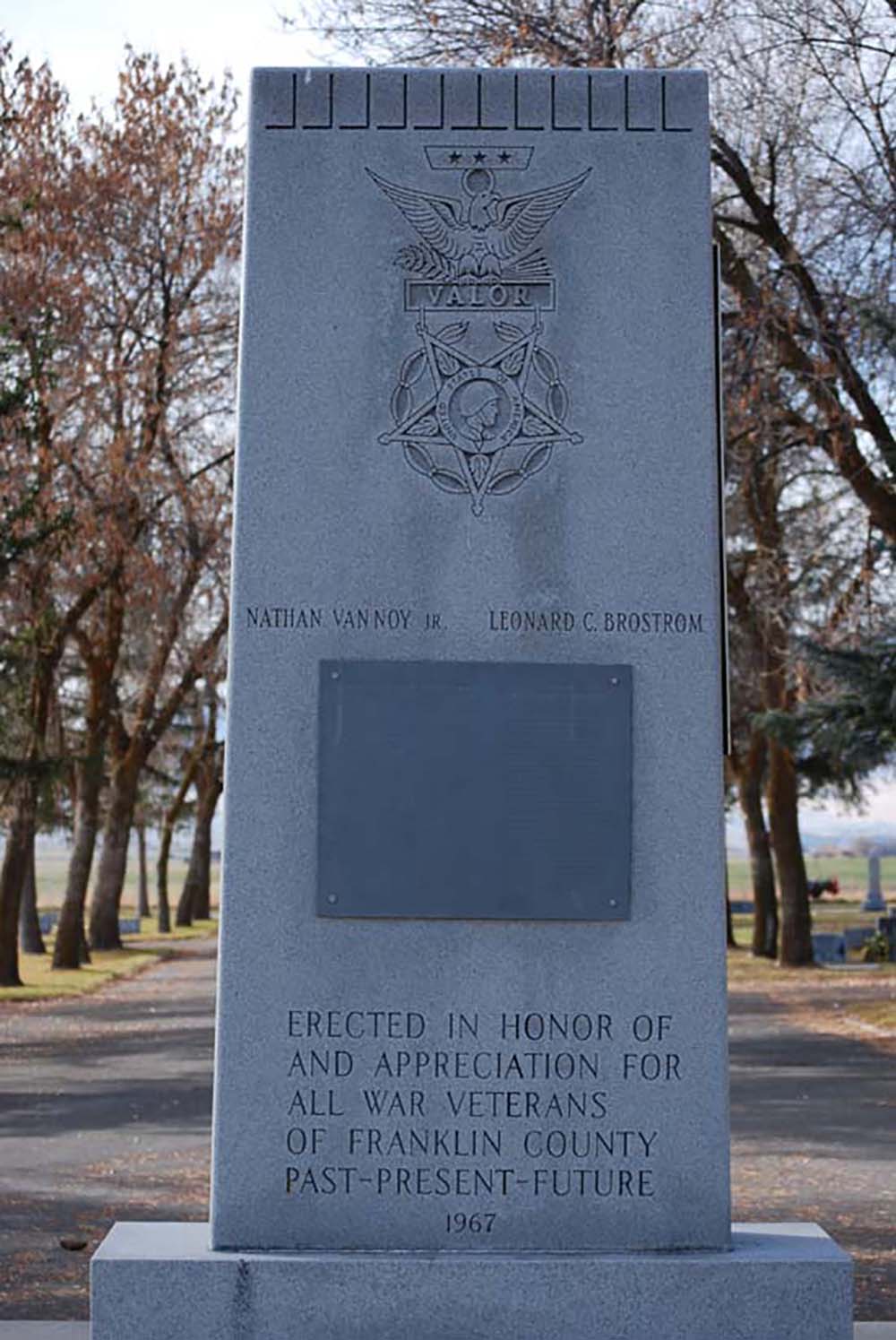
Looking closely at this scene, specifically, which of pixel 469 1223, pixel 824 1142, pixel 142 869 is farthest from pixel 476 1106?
Result: pixel 142 869

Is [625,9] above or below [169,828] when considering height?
above

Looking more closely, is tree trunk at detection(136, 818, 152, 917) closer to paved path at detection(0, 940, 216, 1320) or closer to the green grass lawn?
the green grass lawn

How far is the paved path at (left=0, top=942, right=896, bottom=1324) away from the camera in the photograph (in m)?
10.3

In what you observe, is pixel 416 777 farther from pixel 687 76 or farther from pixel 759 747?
pixel 759 747

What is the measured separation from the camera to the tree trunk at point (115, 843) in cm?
3866

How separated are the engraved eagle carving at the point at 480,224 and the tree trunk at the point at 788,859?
3094 cm

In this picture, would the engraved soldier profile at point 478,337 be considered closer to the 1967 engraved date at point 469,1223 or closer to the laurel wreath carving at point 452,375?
the laurel wreath carving at point 452,375

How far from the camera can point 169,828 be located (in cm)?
5834

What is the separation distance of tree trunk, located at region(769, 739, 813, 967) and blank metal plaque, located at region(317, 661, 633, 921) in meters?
31.0

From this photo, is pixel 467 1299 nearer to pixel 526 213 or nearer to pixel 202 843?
pixel 526 213

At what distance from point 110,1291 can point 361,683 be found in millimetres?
1809

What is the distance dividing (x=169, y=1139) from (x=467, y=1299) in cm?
956

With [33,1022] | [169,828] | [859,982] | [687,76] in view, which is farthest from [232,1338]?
[169,828]

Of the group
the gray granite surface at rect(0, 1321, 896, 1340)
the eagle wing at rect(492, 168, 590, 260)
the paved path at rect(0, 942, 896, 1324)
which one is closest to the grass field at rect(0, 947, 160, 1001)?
the paved path at rect(0, 942, 896, 1324)
